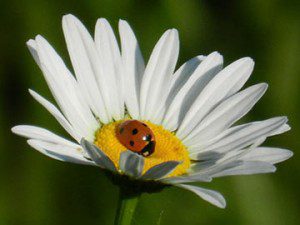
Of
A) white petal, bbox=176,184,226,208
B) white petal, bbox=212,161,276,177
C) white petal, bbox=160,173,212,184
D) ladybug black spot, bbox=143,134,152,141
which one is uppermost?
ladybug black spot, bbox=143,134,152,141

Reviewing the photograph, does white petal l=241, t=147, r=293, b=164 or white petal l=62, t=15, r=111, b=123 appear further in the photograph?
white petal l=62, t=15, r=111, b=123

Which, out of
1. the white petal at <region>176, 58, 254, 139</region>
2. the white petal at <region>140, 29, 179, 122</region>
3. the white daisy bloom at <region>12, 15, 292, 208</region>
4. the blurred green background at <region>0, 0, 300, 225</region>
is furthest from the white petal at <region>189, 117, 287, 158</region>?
the blurred green background at <region>0, 0, 300, 225</region>

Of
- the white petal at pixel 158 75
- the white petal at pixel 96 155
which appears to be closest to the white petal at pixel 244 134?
the white petal at pixel 158 75

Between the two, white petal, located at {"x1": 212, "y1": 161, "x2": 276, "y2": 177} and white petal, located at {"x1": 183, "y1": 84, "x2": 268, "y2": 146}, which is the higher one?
white petal, located at {"x1": 183, "y1": 84, "x2": 268, "y2": 146}

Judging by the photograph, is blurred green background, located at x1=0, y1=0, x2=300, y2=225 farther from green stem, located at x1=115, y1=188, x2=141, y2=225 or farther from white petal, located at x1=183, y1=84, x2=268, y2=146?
green stem, located at x1=115, y1=188, x2=141, y2=225

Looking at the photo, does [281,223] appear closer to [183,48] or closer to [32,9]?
[183,48]

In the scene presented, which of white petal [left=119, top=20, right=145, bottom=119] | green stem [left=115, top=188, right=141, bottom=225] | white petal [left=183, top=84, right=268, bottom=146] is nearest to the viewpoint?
green stem [left=115, top=188, right=141, bottom=225]
